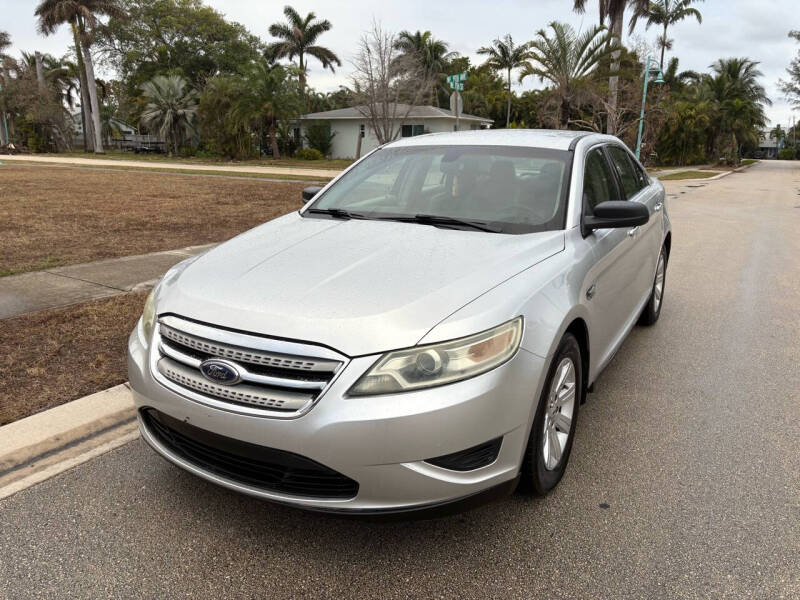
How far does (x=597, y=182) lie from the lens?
378 cm

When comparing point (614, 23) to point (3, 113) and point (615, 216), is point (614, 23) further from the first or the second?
point (3, 113)

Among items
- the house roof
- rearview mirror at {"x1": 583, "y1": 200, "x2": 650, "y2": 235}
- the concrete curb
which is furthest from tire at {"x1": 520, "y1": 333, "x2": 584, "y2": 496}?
the house roof

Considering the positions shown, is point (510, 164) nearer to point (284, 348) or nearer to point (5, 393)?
point (284, 348)

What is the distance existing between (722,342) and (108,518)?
460 cm

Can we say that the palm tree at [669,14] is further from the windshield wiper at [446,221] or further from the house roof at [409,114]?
the windshield wiper at [446,221]

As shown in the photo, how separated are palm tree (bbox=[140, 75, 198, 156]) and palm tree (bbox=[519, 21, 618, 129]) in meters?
27.4

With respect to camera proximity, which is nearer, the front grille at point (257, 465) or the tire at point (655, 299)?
the front grille at point (257, 465)

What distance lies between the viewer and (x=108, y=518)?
270 centimetres

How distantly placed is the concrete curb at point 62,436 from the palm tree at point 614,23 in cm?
2494

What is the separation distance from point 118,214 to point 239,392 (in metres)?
10.6

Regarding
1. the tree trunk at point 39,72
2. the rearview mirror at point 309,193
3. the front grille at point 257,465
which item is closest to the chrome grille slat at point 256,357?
the front grille at point 257,465

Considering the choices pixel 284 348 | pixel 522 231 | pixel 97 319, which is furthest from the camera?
pixel 97 319

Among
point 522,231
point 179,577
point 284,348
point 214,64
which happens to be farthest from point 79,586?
point 214,64

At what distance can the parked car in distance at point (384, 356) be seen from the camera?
215cm
